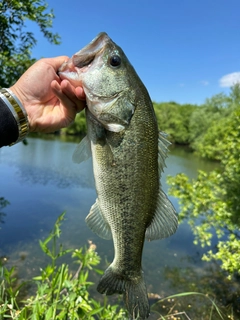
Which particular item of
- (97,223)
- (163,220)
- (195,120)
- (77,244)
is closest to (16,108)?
(97,223)

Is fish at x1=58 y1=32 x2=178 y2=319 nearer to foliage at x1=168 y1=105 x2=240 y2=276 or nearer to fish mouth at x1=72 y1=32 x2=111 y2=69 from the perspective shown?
fish mouth at x1=72 y1=32 x2=111 y2=69

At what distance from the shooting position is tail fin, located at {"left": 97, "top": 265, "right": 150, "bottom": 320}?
195 cm

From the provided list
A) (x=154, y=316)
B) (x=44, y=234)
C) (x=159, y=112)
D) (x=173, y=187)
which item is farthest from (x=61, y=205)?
(x=159, y=112)

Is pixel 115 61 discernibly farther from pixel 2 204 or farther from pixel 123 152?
pixel 2 204

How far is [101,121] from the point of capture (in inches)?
75.7

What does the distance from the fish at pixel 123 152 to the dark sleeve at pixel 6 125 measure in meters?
0.49

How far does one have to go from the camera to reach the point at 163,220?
6.64ft

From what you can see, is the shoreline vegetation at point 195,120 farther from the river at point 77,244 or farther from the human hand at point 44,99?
the human hand at point 44,99

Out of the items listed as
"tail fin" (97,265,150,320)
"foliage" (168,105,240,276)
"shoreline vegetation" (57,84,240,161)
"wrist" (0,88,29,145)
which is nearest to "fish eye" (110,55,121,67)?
"wrist" (0,88,29,145)

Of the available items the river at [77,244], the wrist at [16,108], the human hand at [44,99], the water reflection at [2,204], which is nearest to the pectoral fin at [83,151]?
the human hand at [44,99]

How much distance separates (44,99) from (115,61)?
83 cm

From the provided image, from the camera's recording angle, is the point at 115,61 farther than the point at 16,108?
No

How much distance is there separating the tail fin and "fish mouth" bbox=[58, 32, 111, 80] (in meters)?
1.45

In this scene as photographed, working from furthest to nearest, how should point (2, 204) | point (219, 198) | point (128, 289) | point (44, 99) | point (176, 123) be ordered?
point (176, 123), point (2, 204), point (219, 198), point (44, 99), point (128, 289)
